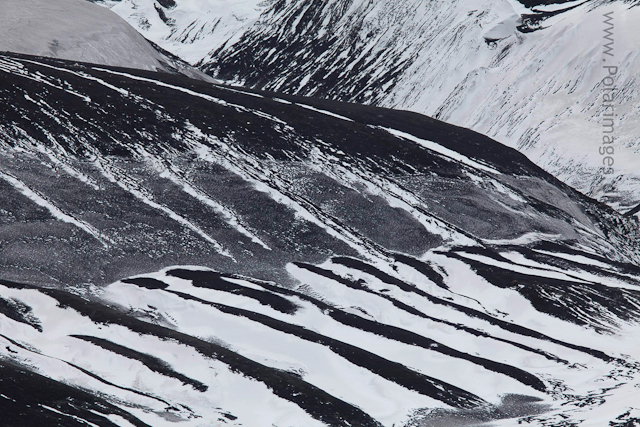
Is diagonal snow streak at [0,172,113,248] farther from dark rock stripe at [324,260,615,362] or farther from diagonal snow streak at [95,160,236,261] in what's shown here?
dark rock stripe at [324,260,615,362]

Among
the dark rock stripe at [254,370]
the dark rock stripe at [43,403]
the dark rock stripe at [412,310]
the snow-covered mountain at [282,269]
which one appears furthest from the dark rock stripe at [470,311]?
the dark rock stripe at [43,403]

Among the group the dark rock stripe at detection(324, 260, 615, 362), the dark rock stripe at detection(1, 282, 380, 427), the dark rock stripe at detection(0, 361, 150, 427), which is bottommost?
the dark rock stripe at detection(324, 260, 615, 362)

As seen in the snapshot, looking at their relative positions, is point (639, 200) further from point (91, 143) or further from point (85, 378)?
point (85, 378)

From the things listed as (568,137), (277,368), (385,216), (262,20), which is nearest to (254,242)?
(385,216)

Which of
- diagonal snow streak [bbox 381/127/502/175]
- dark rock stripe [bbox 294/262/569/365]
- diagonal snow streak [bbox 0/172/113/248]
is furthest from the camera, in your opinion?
diagonal snow streak [bbox 381/127/502/175]

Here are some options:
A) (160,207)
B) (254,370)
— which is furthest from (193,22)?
(254,370)

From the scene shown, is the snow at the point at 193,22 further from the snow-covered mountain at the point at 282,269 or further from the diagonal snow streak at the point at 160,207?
the diagonal snow streak at the point at 160,207

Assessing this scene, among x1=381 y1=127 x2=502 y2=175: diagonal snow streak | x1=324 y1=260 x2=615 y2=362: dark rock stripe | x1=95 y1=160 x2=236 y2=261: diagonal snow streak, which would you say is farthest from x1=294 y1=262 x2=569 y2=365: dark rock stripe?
x1=381 y1=127 x2=502 y2=175: diagonal snow streak
